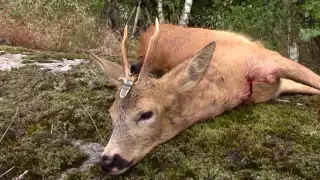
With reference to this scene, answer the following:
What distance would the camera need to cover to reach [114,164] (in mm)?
3512

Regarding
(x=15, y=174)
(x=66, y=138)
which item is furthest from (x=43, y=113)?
(x=15, y=174)

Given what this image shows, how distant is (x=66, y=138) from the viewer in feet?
13.1

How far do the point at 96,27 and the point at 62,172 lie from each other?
8.48 metres

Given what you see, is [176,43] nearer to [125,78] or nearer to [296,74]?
[296,74]

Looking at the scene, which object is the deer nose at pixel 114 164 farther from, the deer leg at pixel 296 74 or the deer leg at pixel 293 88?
the deer leg at pixel 293 88

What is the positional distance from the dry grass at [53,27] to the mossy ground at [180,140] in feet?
14.5

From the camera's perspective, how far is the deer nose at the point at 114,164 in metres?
3.46

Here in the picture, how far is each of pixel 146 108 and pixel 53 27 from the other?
724cm

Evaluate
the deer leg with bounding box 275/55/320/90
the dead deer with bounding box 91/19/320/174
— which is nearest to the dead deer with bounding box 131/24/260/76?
the dead deer with bounding box 91/19/320/174

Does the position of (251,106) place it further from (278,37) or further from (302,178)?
(278,37)

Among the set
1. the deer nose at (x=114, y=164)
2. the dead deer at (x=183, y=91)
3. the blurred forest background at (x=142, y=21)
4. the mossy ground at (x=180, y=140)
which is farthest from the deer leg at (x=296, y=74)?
the deer nose at (x=114, y=164)

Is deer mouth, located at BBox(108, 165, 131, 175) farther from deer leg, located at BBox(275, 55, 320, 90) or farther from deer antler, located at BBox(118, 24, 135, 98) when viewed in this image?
deer leg, located at BBox(275, 55, 320, 90)

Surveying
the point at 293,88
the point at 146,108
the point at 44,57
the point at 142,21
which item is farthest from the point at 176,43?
the point at 142,21

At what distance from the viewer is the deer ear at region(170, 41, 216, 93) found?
13.1ft
